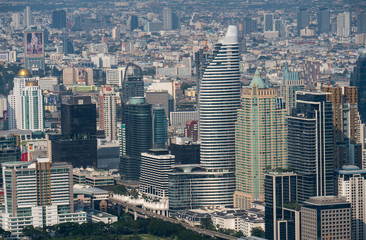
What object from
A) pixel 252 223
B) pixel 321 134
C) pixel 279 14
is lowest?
pixel 252 223

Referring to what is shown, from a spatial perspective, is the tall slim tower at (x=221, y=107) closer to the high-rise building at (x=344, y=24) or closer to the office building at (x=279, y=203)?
the office building at (x=279, y=203)

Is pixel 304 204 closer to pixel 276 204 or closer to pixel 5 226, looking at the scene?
pixel 276 204

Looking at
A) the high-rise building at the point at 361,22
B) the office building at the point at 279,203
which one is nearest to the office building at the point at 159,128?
the office building at the point at 279,203


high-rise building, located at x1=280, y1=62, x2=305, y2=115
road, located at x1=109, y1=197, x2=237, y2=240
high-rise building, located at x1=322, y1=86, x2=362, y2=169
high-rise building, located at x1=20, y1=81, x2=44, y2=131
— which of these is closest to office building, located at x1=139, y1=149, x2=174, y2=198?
road, located at x1=109, y1=197, x2=237, y2=240

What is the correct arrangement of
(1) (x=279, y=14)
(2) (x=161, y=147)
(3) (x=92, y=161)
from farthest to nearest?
(1) (x=279, y=14) → (3) (x=92, y=161) → (2) (x=161, y=147)

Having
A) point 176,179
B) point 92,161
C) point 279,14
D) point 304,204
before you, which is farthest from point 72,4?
point 304,204

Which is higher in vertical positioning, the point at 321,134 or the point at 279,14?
the point at 279,14

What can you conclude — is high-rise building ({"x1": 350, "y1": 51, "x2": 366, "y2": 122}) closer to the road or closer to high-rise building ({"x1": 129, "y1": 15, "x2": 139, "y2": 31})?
the road
